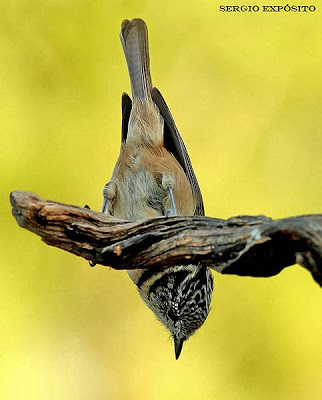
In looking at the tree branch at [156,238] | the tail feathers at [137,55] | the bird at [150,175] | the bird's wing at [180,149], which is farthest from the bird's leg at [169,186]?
the tree branch at [156,238]

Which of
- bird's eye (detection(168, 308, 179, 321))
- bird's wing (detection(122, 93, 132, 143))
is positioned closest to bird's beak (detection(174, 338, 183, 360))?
bird's eye (detection(168, 308, 179, 321))

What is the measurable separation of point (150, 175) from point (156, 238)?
7.41 ft

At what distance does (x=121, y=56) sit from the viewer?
15.7 ft

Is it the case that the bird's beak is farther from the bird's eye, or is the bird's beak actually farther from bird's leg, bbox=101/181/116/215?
bird's leg, bbox=101/181/116/215

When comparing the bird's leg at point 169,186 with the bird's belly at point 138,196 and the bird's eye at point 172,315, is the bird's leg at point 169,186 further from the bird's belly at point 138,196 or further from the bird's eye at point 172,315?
the bird's eye at point 172,315

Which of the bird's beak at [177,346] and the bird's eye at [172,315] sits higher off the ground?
the bird's eye at [172,315]

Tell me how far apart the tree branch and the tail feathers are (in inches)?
92.0

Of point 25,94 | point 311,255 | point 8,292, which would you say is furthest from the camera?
point 25,94

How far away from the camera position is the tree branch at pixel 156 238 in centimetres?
207

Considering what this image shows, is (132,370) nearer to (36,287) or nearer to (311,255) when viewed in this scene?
(36,287)

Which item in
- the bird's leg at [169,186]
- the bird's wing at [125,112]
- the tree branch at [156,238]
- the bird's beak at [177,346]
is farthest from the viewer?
the bird's wing at [125,112]

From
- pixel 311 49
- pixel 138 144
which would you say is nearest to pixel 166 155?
pixel 138 144

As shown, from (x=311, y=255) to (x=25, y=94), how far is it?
9.57 feet

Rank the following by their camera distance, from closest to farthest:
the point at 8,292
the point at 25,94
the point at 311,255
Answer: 1. the point at 311,255
2. the point at 8,292
3. the point at 25,94
